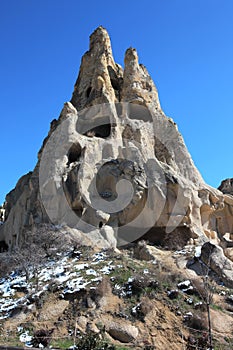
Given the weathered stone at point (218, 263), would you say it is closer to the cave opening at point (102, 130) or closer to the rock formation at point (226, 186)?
the cave opening at point (102, 130)

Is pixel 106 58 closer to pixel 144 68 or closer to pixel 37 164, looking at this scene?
pixel 144 68

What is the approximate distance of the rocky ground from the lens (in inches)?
499

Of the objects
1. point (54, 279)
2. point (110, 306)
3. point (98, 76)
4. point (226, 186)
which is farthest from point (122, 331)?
point (226, 186)

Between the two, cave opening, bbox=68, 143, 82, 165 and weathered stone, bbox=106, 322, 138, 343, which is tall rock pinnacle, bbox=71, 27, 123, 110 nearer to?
cave opening, bbox=68, 143, 82, 165

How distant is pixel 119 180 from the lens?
23.6 meters

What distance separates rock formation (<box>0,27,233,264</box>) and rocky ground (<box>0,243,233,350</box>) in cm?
434

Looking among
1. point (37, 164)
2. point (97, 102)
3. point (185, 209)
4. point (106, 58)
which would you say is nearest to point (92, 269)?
point (185, 209)

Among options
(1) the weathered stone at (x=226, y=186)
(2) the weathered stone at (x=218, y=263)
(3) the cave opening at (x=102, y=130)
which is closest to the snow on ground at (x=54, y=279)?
(2) the weathered stone at (x=218, y=263)

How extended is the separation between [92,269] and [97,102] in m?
16.5

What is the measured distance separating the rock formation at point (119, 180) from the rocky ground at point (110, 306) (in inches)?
171

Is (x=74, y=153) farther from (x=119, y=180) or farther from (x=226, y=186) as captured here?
(x=226, y=186)

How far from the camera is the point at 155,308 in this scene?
46.6ft

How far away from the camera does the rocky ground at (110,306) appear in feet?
41.5

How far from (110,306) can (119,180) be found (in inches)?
413
